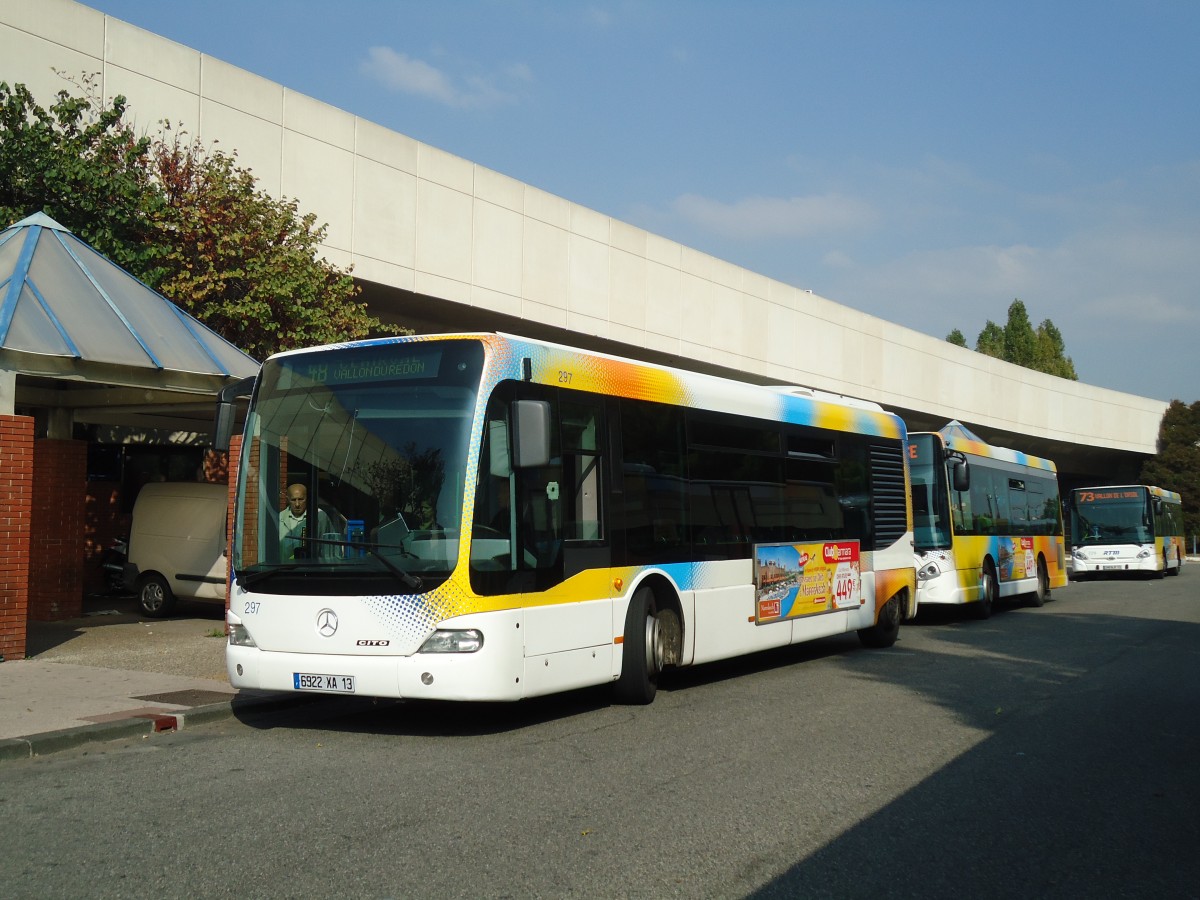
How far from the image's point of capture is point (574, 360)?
9516 mm

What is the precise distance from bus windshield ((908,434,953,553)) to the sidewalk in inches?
428

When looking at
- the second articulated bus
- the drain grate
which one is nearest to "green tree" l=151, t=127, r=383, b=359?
the drain grate

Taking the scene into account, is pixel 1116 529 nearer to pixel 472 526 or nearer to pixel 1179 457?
pixel 472 526

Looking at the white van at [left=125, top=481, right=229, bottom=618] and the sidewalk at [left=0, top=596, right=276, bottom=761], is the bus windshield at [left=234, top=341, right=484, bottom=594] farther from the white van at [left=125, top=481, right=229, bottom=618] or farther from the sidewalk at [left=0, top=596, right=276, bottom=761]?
the white van at [left=125, top=481, right=229, bottom=618]

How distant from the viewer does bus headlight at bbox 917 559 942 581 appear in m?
18.5

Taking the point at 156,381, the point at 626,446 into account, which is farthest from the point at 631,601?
the point at 156,381

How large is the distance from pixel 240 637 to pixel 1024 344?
95.7 m

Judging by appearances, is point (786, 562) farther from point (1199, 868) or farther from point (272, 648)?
point (1199, 868)

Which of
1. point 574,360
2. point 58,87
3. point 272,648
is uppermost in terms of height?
point 58,87

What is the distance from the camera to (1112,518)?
36312 mm

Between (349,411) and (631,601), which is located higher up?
(349,411)

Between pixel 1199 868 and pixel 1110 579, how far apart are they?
37.1 metres

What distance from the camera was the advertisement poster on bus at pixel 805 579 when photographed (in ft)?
38.8

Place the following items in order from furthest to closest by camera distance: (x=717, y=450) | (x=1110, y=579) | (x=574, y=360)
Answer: (x=1110, y=579)
(x=717, y=450)
(x=574, y=360)
